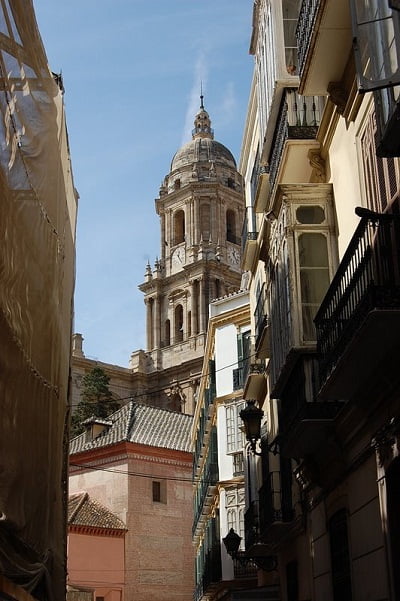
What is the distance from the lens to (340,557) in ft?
36.0

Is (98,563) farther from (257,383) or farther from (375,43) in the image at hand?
(375,43)

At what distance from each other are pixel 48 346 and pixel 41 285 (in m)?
1.17

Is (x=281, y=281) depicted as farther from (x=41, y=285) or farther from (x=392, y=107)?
(x=392, y=107)

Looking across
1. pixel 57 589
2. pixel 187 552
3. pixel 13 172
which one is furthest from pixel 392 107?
pixel 187 552

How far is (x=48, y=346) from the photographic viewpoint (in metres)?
13.0

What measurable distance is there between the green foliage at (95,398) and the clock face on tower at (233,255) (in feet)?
39.3

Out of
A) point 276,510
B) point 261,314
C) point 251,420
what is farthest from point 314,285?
point 261,314

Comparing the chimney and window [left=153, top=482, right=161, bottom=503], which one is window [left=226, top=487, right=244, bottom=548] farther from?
the chimney

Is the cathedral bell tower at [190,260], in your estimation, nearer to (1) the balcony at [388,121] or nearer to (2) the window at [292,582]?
(2) the window at [292,582]

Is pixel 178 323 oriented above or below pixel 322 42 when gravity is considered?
above

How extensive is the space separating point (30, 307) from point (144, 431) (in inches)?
1066

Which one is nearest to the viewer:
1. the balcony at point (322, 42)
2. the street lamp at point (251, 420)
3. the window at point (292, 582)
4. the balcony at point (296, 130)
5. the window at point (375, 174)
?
the window at point (375, 174)

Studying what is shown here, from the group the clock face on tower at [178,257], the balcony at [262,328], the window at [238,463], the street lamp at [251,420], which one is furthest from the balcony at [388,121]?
the clock face on tower at [178,257]

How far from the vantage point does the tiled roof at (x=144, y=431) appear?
36844 mm
